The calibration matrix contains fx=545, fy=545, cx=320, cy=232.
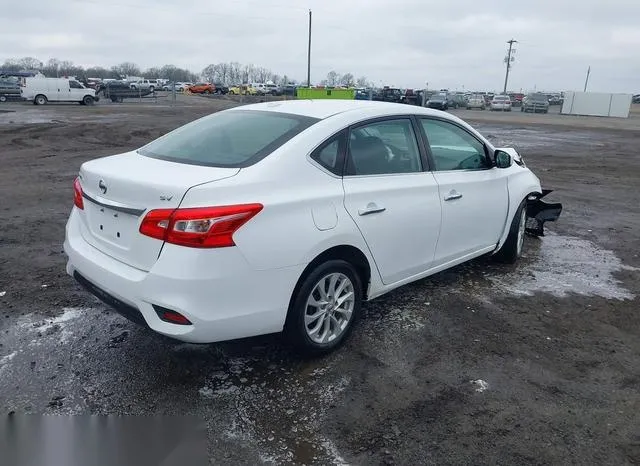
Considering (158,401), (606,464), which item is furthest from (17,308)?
(606,464)

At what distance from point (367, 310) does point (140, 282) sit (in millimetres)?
2034

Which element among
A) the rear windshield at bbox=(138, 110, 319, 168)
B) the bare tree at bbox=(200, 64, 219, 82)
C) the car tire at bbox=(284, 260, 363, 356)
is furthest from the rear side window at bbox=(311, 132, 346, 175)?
the bare tree at bbox=(200, 64, 219, 82)

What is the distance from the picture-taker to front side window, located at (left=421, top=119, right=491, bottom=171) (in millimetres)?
4523

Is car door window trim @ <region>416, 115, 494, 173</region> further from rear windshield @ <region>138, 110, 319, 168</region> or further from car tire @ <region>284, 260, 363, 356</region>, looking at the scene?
car tire @ <region>284, 260, 363, 356</region>

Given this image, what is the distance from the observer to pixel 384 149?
161 inches

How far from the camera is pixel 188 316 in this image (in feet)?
9.74

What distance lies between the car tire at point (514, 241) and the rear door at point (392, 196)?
153cm

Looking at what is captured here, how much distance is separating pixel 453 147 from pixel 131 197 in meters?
2.87

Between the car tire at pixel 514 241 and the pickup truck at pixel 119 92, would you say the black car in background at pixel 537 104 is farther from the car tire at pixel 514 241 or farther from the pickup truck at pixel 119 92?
the car tire at pixel 514 241

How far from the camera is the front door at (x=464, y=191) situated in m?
4.48

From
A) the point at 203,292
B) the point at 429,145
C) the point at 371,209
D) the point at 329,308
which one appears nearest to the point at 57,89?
the point at 429,145

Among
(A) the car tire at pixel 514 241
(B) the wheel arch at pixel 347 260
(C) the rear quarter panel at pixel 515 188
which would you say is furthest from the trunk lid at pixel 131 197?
(A) the car tire at pixel 514 241

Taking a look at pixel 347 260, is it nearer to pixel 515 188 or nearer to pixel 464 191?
pixel 464 191

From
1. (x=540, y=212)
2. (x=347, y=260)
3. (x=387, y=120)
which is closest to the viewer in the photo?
(x=347, y=260)
